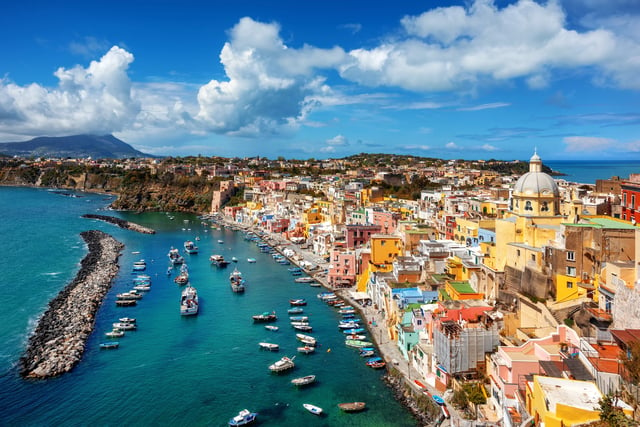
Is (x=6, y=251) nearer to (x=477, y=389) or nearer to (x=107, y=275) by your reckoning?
(x=107, y=275)

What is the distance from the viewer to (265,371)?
18.7m

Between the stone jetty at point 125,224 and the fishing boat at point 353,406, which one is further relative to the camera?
the stone jetty at point 125,224

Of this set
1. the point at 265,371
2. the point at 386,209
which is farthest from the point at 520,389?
the point at 386,209

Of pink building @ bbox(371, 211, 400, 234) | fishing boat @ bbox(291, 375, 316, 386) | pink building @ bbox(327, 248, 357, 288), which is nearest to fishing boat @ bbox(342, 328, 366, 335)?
fishing boat @ bbox(291, 375, 316, 386)

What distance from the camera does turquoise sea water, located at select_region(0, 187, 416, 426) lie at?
15.8 m

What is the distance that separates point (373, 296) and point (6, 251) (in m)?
31.9

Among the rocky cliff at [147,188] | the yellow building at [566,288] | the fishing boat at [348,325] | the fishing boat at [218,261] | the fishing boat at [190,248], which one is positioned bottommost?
the fishing boat at [348,325]

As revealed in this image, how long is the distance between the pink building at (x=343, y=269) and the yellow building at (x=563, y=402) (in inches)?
736

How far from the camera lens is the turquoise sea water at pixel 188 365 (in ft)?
51.8

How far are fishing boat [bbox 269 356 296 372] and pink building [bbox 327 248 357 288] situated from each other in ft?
36.1

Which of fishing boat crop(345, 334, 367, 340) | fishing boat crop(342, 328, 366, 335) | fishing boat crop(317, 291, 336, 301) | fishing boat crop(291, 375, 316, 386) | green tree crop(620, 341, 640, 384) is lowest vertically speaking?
fishing boat crop(291, 375, 316, 386)

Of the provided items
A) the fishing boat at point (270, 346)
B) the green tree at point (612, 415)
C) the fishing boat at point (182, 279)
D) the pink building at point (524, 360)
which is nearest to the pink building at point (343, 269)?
the fishing boat at point (182, 279)

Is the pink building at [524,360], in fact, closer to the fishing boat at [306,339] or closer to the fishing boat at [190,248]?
the fishing boat at [306,339]

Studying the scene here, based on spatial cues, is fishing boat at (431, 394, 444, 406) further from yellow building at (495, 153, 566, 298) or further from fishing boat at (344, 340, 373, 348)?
fishing boat at (344, 340, 373, 348)
